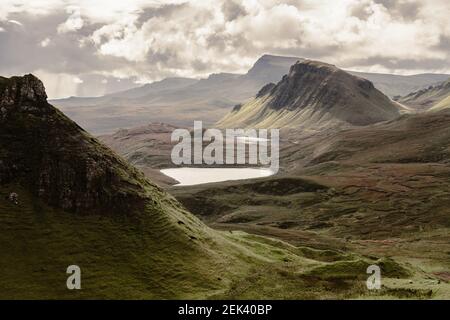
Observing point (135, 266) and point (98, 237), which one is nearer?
point (135, 266)

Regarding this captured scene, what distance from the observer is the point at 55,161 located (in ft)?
193

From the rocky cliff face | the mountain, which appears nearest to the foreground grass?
the mountain

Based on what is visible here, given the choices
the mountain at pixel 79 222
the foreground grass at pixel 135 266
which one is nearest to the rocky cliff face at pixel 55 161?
the mountain at pixel 79 222

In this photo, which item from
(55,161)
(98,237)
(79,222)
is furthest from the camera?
(55,161)

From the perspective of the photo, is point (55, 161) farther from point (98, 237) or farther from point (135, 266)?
point (135, 266)

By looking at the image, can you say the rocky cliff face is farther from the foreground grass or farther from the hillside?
the foreground grass

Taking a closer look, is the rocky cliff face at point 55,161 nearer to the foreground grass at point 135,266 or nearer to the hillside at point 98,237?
the hillside at point 98,237

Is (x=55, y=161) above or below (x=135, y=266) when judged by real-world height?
above

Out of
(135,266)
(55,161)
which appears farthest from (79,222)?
(135,266)

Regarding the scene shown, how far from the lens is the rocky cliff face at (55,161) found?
57406mm

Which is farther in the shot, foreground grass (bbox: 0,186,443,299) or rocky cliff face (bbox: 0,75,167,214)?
rocky cliff face (bbox: 0,75,167,214)

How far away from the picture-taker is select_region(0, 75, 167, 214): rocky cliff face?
57406 mm

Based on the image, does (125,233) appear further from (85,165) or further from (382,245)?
(382,245)
